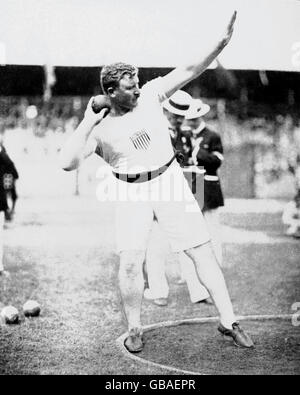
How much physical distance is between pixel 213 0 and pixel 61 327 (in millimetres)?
2082

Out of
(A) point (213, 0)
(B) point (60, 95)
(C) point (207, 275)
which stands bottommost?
(C) point (207, 275)

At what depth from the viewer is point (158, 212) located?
316 cm

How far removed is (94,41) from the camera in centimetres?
358

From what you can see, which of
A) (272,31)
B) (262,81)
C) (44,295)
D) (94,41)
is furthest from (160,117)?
Answer: (44,295)

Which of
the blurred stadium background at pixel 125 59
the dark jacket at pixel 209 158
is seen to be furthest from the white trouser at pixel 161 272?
the blurred stadium background at pixel 125 59

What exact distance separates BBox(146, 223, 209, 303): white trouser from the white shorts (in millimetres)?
746

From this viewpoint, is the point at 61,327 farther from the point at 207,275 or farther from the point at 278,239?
the point at 278,239

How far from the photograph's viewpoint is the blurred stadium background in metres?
3.48

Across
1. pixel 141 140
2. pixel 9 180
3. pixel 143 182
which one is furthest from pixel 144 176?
pixel 9 180

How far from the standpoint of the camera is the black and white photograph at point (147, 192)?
10.1 ft

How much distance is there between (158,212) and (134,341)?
27.2 inches

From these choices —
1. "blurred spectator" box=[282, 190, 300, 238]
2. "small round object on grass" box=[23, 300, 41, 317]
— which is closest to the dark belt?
"small round object on grass" box=[23, 300, 41, 317]

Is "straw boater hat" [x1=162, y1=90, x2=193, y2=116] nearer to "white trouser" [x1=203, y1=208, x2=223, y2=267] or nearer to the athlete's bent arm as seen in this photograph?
"white trouser" [x1=203, y1=208, x2=223, y2=267]

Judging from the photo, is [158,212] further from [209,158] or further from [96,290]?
[209,158]
